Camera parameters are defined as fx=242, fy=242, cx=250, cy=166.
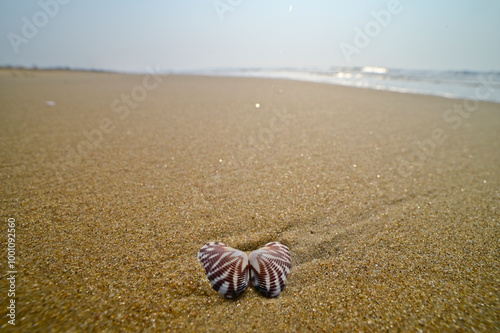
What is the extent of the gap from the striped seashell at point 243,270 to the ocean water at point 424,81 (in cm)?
777

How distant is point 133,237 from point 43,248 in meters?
0.44

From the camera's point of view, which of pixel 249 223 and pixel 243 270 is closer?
pixel 243 270

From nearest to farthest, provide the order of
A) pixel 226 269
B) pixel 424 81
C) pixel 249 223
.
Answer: pixel 226 269 < pixel 249 223 < pixel 424 81

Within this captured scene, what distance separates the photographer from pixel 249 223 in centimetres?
159

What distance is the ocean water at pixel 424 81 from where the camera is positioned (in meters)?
7.20

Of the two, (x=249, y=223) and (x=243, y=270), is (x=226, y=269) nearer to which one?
(x=243, y=270)

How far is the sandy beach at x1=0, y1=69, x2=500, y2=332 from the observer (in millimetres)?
1061

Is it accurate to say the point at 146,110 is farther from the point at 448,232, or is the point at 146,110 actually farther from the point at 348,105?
the point at 448,232

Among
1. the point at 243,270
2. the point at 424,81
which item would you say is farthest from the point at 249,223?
the point at 424,81

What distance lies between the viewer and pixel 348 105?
4.83 meters

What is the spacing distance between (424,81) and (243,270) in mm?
12130

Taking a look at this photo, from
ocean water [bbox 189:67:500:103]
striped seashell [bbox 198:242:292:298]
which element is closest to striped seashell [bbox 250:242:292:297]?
striped seashell [bbox 198:242:292:298]

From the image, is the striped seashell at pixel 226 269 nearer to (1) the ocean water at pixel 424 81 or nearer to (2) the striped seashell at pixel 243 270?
(2) the striped seashell at pixel 243 270

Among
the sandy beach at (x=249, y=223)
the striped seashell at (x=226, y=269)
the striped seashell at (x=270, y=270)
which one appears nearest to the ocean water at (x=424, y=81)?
the sandy beach at (x=249, y=223)
